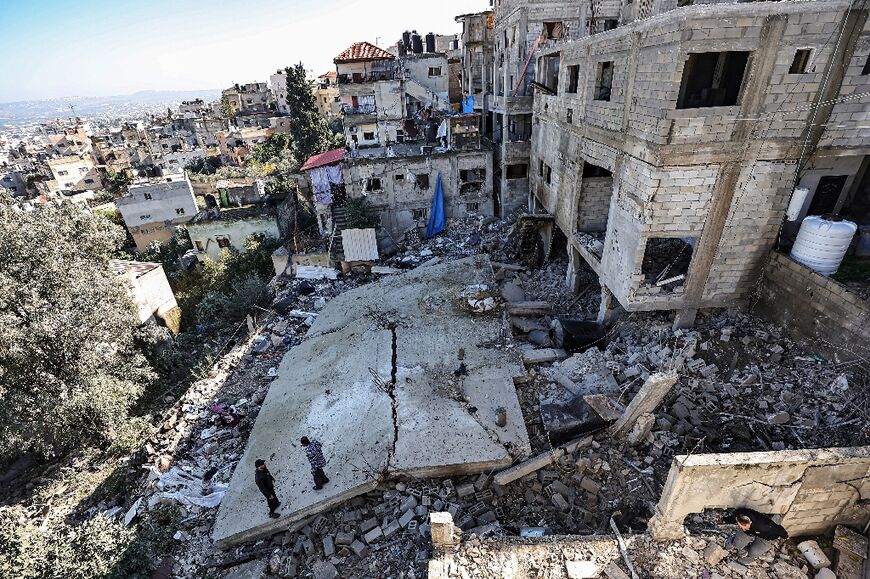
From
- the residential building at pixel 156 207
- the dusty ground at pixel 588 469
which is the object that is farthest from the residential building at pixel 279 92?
the dusty ground at pixel 588 469

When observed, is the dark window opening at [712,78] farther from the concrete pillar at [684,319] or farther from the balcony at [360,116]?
the balcony at [360,116]

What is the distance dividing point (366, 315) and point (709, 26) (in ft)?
33.9

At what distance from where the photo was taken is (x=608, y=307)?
1141 cm

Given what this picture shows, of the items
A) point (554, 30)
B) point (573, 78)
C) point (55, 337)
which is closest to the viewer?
point (55, 337)

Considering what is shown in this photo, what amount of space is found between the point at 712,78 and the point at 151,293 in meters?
22.9

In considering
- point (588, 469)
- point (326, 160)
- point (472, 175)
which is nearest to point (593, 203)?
point (588, 469)

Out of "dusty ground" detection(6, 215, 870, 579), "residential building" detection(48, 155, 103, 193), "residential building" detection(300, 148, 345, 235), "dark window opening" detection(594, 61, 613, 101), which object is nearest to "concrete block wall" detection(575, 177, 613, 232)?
"dark window opening" detection(594, 61, 613, 101)

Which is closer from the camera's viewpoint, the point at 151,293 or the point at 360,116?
the point at 151,293

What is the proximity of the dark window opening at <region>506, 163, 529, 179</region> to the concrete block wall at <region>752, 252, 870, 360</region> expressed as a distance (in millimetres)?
11485

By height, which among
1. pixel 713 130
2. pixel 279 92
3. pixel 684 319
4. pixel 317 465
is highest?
pixel 279 92

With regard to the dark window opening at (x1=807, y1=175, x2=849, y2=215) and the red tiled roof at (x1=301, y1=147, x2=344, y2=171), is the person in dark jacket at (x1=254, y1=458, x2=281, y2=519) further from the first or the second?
the red tiled roof at (x1=301, y1=147, x2=344, y2=171)

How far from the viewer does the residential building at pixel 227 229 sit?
23312 mm

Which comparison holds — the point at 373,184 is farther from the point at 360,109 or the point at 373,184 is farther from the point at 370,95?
the point at 370,95

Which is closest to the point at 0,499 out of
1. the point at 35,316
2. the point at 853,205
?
the point at 35,316
